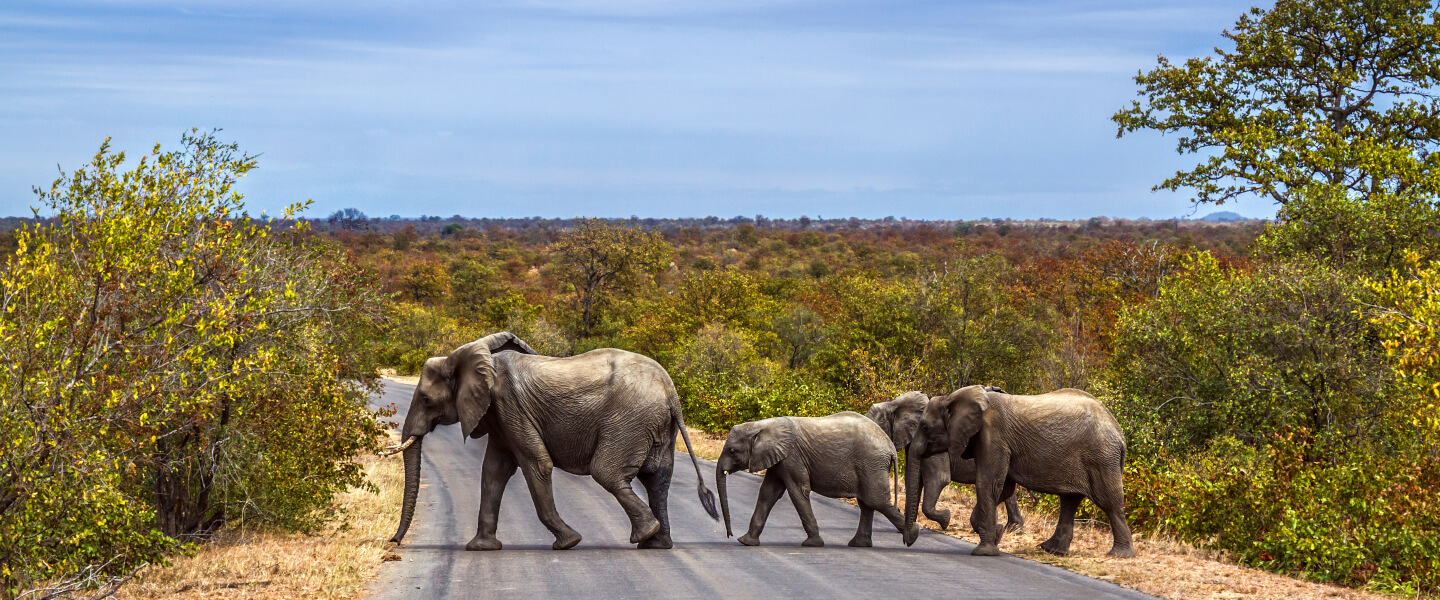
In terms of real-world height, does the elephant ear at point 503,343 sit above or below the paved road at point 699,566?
above

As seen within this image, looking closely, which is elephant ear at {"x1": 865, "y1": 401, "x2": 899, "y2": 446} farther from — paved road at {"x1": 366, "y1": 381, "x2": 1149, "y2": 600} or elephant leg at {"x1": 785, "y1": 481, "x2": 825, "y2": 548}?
elephant leg at {"x1": 785, "y1": 481, "x2": 825, "y2": 548}

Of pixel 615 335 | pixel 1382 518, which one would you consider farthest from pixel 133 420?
pixel 615 335

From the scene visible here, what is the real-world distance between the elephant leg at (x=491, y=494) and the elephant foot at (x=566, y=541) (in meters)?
0.74

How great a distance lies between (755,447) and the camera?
16.1 meters

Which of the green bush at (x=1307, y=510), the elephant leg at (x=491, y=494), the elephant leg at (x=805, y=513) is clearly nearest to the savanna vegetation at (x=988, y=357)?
the green bush at (x=1307, y=510)

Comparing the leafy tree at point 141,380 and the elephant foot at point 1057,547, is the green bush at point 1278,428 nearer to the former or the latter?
the elephant foot at point 1057,547

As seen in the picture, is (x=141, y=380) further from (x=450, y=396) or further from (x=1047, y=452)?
(x=1047, y=452)

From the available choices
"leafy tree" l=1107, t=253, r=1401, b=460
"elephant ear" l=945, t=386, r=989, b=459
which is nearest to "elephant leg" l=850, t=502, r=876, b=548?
"elephant ear" l=945, t=386, r=989, b=459

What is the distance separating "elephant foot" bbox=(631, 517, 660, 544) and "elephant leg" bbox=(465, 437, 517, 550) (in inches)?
65.2

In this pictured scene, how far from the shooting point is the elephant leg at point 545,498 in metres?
15.0

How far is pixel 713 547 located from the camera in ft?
51.8

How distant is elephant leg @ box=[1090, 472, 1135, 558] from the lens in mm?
14727

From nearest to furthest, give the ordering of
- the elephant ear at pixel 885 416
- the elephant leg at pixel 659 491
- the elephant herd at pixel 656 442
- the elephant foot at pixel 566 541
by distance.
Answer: the elephant herd at pixel 656 442
the elephant foot at pixel 566 541
the elephant leg at pixel 659 491
the elephant ear at pixel 885 416

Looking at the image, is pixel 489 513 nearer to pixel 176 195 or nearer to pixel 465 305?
pixel 176 195
